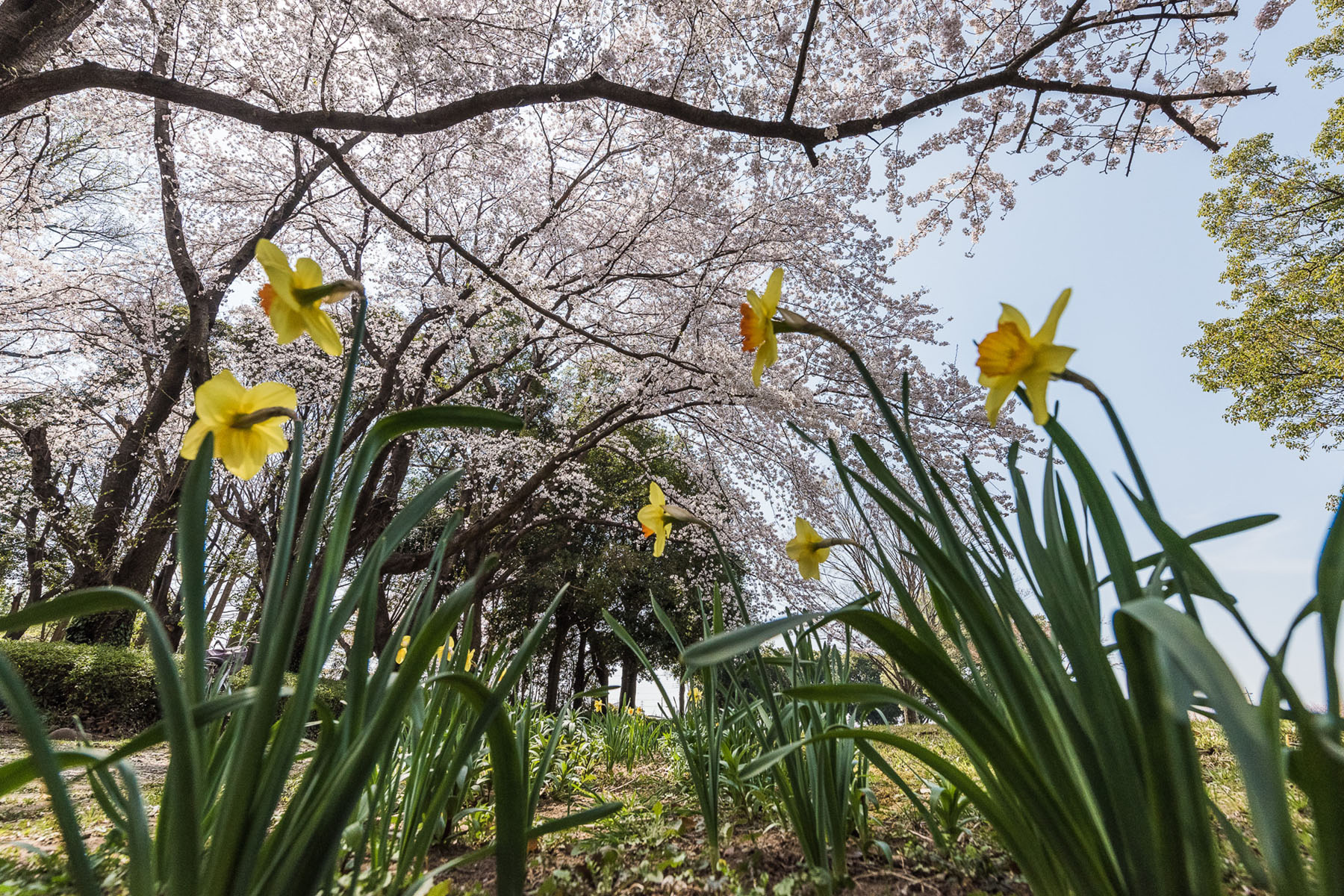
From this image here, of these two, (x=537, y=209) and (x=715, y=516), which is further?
(x=715, y=516)

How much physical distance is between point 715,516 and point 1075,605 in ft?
19.9

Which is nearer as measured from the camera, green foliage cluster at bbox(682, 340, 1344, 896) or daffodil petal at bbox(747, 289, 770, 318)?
green foliage cluster at bbox(682, 340, 1344, 896)

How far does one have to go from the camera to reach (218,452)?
30.6 inches

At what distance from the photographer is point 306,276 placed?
29.7 inches

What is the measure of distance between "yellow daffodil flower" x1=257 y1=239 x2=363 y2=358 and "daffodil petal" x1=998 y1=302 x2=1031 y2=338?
0.68 m

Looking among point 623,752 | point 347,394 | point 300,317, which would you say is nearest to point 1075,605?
point 347,394

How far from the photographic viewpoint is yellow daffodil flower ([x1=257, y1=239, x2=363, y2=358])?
28.3 inches

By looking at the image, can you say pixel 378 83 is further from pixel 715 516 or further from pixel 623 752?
pixel 623 752

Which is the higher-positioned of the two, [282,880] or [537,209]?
[537,209]

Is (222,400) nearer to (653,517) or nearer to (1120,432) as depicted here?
(653,517)

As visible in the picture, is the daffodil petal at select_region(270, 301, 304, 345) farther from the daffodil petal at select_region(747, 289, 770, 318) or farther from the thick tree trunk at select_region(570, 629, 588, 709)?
the thick tree trunk at select_region(570, 629, 588, 709)

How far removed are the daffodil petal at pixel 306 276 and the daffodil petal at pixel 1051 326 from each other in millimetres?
785

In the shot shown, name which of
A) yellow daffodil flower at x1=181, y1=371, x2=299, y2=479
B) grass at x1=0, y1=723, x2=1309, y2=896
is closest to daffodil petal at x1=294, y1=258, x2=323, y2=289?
yellow daffodil flower at x1=181, y1=371, x2=299, y2=479

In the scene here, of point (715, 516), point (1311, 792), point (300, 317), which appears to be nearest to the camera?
point (1311, 792)
